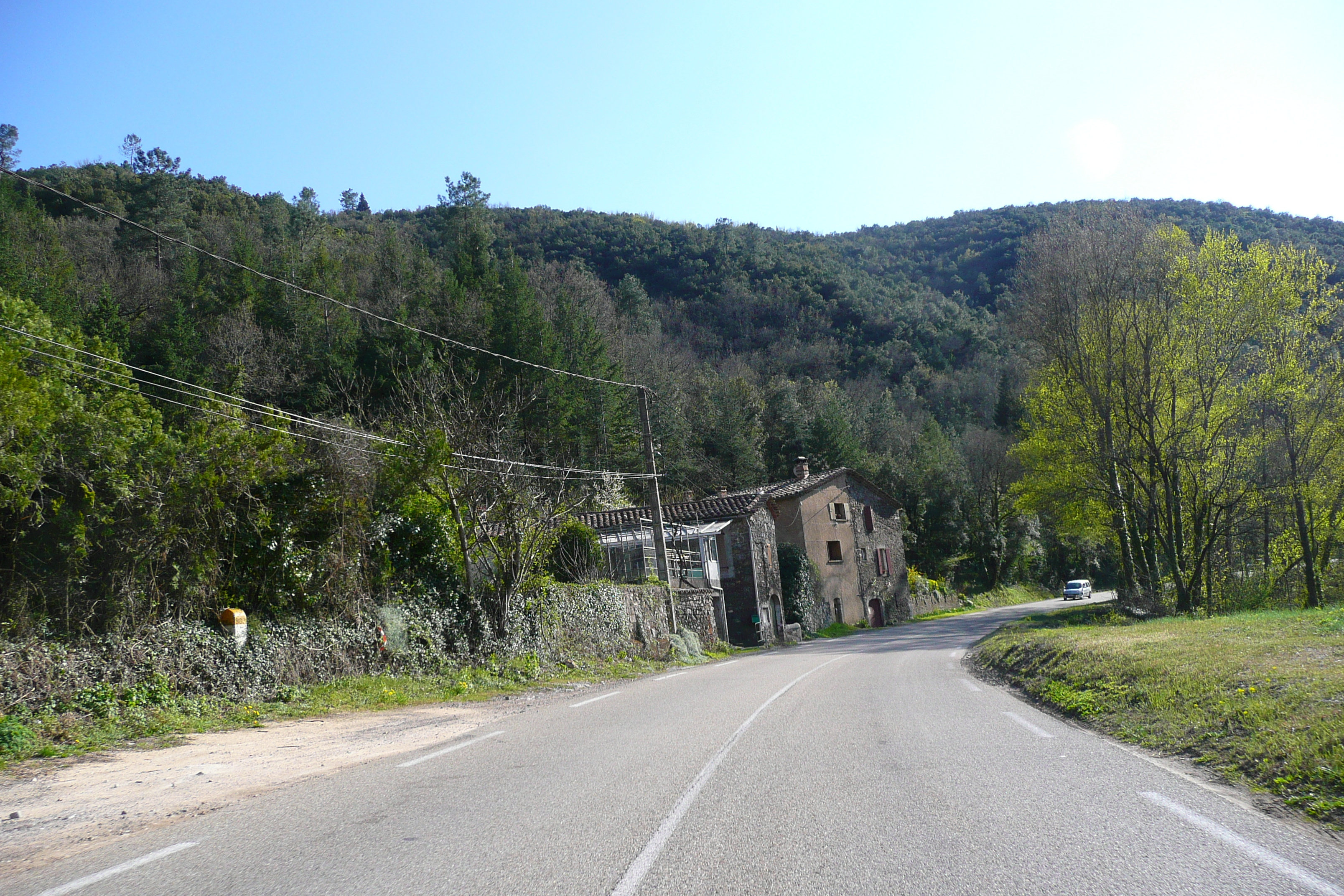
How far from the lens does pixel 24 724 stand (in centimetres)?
929

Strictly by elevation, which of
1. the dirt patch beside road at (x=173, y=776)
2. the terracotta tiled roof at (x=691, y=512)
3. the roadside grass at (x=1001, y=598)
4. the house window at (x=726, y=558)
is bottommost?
the roadside grass at (x=1001, y=598)

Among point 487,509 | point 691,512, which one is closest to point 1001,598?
point 691,512

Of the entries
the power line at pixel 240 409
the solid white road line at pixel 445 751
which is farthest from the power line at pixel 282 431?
the solid white road line at pixel 445 751

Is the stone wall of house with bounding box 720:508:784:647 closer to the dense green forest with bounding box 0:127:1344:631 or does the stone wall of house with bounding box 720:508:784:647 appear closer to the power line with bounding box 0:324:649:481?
the dense green forest with bounding box 0:127:1344:631

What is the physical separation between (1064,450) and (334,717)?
2393 centimetres

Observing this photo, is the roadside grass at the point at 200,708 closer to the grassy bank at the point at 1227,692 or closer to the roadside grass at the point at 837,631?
the grassy bank at the point at 1227,692

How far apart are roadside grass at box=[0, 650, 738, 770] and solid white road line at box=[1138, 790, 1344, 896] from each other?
995 centimetres

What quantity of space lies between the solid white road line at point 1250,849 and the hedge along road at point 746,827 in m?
0.02

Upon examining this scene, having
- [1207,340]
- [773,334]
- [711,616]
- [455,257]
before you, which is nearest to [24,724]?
[711,616]

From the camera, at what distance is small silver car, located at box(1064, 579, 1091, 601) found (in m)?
52.2

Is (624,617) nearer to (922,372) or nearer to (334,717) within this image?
(334,717)

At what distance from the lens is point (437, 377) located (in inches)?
881

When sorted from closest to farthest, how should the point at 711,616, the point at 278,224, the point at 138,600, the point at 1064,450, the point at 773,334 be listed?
the point at 138,600 < the point at 1064,450 < the point at 711,616 < the point at 278,224 < the point at 773,334

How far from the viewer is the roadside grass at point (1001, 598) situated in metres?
54.7
